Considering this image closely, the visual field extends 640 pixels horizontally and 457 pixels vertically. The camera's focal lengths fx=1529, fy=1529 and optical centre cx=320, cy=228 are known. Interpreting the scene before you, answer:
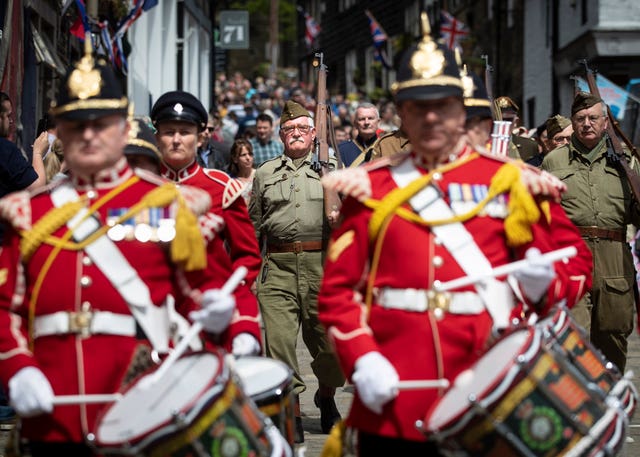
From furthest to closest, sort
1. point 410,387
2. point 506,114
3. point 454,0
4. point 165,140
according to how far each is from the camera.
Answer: point 454,0, point 506,114, point 165,140, point 410,387

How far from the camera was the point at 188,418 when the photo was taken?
476 centimetres

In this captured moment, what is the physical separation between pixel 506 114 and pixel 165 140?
16.9 ft

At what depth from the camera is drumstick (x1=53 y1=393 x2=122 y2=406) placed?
5.18 m

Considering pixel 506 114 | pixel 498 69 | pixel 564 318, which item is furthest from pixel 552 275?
pixel 498 69

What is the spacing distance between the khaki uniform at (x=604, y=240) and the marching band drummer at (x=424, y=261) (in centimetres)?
479

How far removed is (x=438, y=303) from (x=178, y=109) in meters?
2.57

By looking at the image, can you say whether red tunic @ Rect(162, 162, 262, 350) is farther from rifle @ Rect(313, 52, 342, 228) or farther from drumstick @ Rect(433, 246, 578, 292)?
rifle @ Rect(313, 52, 342, 228)

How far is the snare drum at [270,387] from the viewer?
585cm

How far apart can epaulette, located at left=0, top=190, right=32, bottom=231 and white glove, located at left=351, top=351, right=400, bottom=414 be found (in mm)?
1282

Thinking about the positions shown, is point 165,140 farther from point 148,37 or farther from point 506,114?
point 148,37

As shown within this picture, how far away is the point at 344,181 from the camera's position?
17.9ft

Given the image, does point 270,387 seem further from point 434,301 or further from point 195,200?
point 434,301

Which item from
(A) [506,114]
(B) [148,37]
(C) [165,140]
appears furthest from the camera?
(B) [148,37]

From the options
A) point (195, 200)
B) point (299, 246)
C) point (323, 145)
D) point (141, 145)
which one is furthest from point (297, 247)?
point (195, 200)
